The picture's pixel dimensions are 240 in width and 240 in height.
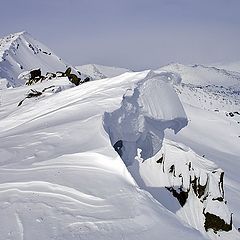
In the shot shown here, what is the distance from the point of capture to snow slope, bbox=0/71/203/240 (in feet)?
25.0

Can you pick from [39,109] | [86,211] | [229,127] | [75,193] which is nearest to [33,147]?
[75,193]

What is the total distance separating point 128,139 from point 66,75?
25.7 metres

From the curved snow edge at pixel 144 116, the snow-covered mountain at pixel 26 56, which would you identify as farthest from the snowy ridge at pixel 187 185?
the snow-covered mountain at pixel 26 56

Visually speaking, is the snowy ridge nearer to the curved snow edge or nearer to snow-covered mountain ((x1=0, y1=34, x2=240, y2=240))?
snow-covered mountain ((x1=0, y1=34, x2=240, y2=240))

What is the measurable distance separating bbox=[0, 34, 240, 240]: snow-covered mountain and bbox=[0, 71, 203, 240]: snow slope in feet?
0.07

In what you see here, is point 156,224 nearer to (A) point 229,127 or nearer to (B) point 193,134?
(B) point 193,134

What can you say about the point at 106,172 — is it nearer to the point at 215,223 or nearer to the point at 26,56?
the point at 215,223

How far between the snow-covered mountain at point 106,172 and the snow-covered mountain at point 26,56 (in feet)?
294

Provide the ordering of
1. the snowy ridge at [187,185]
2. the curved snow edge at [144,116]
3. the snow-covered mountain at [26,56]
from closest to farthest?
the curved snow edge at [144,116]
the snowy ridge at [187,185]
the snow-covered mountain at [26,56]

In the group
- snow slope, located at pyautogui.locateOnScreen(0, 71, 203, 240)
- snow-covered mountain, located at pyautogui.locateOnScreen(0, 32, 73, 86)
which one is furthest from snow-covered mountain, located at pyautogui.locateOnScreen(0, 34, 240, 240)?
snow-covered mountain, located at pyautogui.locateOnScreen(0, 32, 73, 86)

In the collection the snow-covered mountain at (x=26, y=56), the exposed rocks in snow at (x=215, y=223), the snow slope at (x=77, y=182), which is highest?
the snow slope at (x=77, y=182)

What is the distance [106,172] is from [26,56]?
141 meters

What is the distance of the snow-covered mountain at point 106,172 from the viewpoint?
781cm

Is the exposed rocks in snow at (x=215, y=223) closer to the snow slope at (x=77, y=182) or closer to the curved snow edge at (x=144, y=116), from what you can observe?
the curved snow edge at (x=144, y=116)
